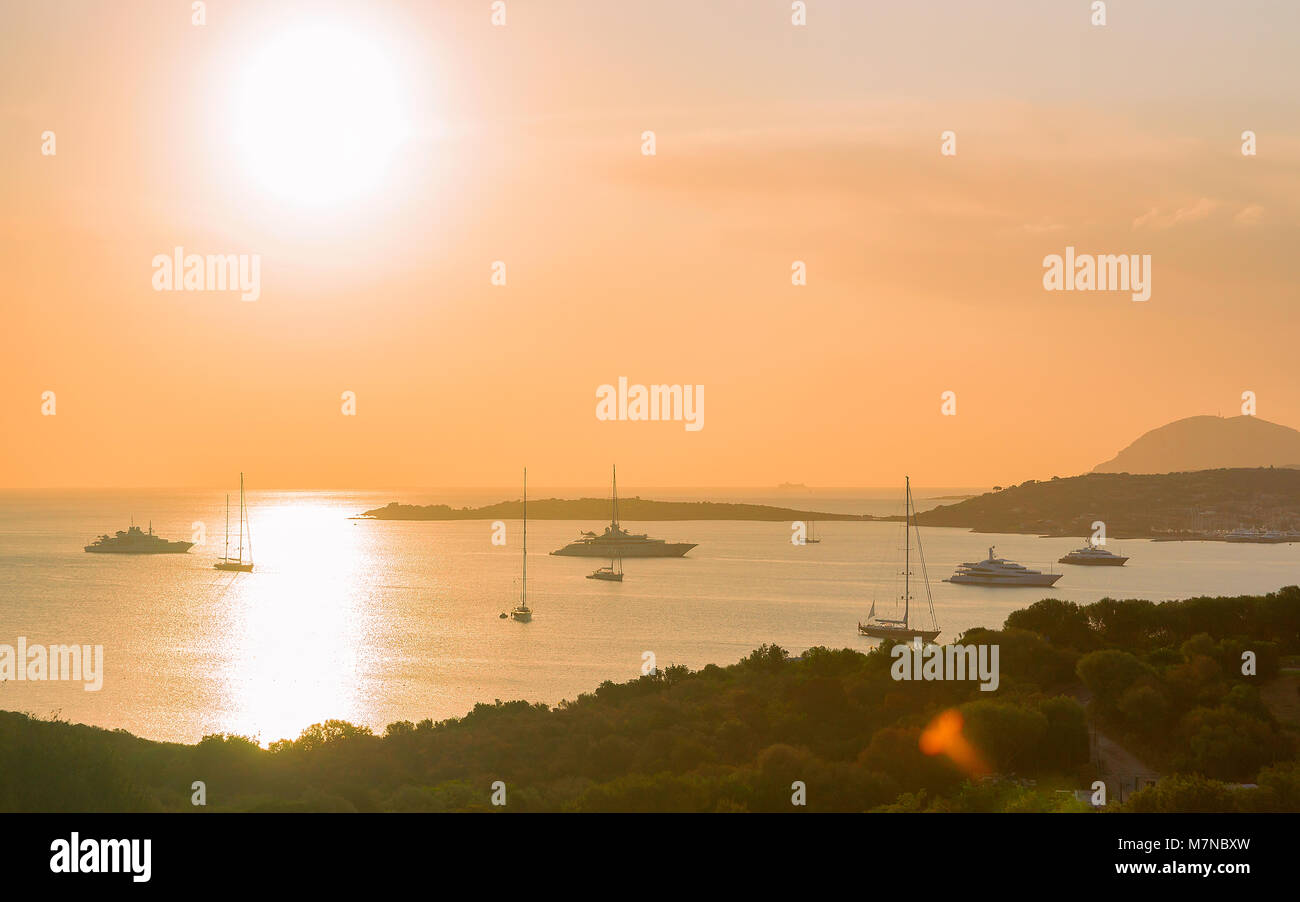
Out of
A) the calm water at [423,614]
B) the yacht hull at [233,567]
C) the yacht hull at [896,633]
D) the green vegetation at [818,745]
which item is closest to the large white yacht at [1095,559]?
the calm water at [423,614]

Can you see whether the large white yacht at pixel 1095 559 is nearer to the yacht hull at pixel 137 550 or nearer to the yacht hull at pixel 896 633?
the yacht hull at pixel 896 633

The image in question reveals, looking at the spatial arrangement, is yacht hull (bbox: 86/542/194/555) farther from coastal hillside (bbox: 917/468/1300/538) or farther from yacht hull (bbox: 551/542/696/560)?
coastal hillside (bbox: 917/468/1300/538)

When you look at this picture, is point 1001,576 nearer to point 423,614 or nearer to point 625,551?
point 625,551

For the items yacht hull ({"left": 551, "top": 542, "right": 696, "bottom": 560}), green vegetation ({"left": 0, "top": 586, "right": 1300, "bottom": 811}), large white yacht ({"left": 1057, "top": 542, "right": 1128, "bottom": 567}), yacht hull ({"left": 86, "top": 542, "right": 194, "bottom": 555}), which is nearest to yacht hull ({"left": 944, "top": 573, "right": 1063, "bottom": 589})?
large white yacht ({"left": 1057, "top": 542, "right": 1128, "bottom": 567})

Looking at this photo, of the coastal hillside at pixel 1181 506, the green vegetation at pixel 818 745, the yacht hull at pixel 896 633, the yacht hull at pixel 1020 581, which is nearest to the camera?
the green vegetation at pixel 818 745
